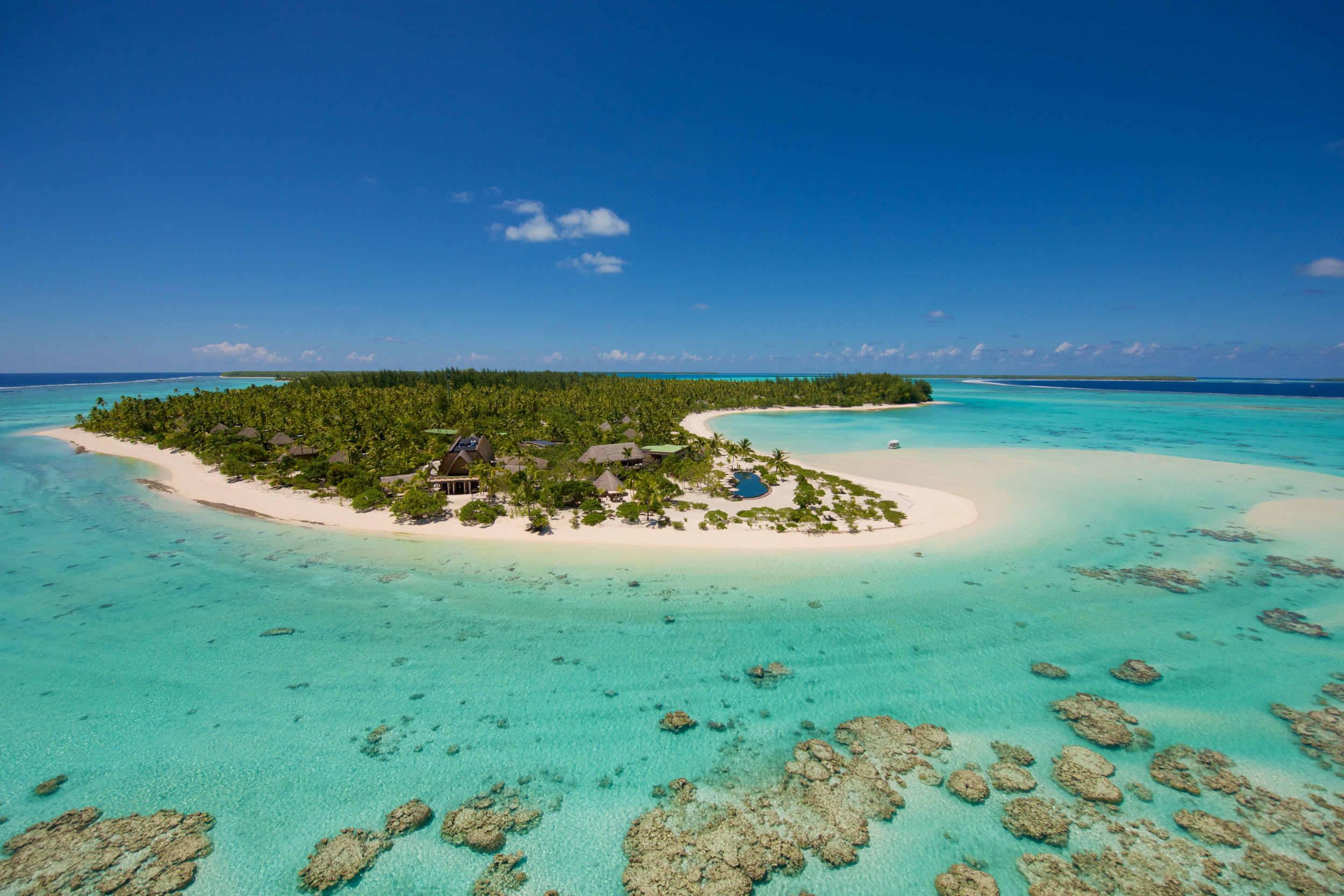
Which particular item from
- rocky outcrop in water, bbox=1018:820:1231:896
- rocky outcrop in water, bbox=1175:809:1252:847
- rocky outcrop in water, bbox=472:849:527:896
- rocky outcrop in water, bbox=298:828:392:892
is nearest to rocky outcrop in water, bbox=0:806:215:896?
rocky outcrop in water, bbox=298:828:392:892

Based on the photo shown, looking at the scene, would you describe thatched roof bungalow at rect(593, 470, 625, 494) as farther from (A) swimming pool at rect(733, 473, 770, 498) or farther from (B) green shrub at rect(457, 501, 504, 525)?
(A) swimming pool at rect(733, 473, 770, 498)

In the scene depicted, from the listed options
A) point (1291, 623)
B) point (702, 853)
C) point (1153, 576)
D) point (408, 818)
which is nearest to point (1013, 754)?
point (702, 853)

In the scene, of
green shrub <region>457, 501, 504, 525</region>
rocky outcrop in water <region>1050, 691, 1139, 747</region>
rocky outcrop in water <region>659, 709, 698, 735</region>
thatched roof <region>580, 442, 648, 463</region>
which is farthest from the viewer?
thatched roof <region>580, 442, 648, 463</region>

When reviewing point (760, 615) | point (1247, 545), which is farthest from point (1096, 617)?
point (1247, 545)

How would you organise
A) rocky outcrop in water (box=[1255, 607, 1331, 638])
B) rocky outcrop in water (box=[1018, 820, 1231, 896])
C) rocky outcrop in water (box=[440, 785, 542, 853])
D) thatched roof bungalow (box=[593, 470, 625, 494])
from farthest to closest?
thatched roof bungalow (box=[593, 470, 625, 494]) → rocky outcrop in water (box=[1255, 607, 1331, 638]) → rocky outcrop in water (box=[440, 785, 542, 853]) → rocky outcrop in water (box=[1018, 820, 1231, 896])

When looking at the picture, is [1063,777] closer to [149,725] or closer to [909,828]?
[909,828]

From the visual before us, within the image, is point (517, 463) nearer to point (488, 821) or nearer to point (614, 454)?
point (614, 454)
